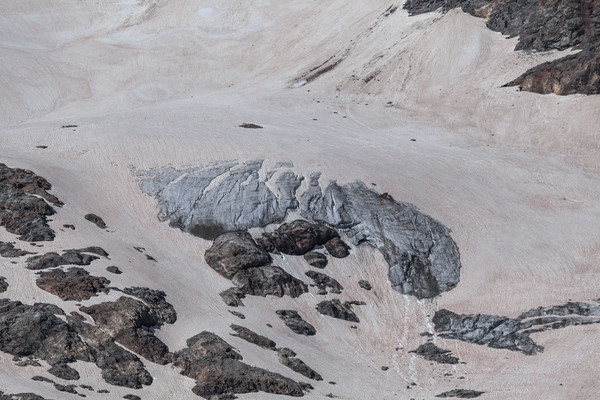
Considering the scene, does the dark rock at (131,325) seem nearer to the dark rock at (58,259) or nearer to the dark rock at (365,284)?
the dark rock at (58,259)

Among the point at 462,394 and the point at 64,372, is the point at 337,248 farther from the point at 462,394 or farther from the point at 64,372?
the point at 64,372

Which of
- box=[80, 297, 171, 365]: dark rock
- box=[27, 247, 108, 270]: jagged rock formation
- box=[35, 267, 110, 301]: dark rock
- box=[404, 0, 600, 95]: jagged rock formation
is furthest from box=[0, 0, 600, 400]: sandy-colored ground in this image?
box=[404, 0, 600, 95]: jagged rock formation

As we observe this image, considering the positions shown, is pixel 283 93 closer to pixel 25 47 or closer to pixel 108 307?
pixel 25 47

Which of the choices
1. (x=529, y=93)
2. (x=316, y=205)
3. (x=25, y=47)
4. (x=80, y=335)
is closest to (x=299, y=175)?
(x=316, y=205)

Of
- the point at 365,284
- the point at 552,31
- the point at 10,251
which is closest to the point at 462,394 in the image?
the point at 365,284

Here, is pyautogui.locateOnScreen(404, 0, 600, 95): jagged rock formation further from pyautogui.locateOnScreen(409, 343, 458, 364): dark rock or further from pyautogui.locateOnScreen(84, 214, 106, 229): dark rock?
pyautogui.locateOnScreen(84, 214, 106, 229): dark rock
